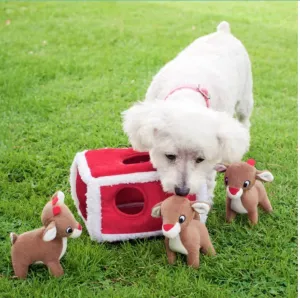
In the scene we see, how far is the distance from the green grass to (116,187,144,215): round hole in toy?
0.31 m

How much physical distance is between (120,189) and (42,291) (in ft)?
2.78

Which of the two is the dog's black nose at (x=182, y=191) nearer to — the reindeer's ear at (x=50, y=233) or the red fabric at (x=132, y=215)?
the red fabric at (x=132, y=215)

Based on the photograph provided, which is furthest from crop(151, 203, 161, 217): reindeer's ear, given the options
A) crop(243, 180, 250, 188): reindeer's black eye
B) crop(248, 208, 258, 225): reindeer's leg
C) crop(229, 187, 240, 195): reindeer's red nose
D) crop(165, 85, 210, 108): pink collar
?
crop(165, 85, 210, 108): pink collar

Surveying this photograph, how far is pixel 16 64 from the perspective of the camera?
7.27 m

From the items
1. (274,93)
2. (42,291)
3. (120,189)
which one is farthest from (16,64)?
(42,291)

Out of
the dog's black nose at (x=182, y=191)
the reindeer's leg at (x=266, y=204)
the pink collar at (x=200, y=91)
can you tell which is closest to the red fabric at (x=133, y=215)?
the dog's black nose at (x=182, y=191)

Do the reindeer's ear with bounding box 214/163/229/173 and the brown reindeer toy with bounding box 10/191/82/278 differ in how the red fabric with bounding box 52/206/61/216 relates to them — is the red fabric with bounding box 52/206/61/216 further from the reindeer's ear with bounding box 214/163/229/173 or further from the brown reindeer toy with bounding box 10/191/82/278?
the reindeer's ear with bounding box 214/163/229/173

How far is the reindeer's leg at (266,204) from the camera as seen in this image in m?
3.82

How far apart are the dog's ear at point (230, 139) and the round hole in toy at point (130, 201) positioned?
702mm

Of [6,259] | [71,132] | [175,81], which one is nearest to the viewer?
[6,259]

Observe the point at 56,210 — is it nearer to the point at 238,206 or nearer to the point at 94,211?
the point at 94,211

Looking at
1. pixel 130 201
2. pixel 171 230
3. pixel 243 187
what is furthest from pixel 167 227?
pixel 243 187

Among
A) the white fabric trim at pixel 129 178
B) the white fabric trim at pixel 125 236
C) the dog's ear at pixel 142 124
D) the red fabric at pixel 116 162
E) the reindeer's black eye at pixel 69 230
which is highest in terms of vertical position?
the dog's ear at pixel 142 124

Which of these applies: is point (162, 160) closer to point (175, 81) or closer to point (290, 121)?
point (175, 81)
